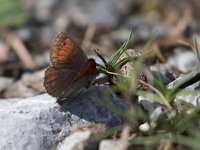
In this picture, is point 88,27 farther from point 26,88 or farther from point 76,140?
point 76,140

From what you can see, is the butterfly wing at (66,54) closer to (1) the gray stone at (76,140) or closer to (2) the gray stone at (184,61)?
(1) the gray stone at (76,140)

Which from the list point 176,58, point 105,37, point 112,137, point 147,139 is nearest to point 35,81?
point 176,58

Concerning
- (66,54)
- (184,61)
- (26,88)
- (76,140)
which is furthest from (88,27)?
(76,140)

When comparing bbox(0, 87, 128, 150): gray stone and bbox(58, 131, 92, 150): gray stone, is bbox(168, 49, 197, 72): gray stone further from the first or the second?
bbox(58, 131, 92, 150): gray stone

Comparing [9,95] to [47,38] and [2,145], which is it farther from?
[47,38]

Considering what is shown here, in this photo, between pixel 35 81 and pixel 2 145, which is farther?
pixel 35 81

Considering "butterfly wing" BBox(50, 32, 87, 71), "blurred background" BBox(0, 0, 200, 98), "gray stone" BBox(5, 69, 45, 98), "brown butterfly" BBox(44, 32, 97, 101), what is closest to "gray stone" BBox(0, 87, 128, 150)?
"brown butterfly" BBox(44, 32, 97, 101)

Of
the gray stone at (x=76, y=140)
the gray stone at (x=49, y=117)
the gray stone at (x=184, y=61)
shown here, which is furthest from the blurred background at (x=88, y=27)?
the gray stone at (x=76, y=140)
